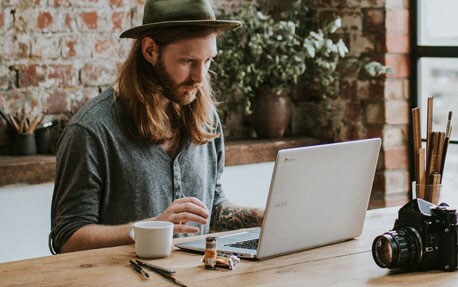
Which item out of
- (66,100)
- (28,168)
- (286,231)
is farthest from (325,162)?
(66,100)

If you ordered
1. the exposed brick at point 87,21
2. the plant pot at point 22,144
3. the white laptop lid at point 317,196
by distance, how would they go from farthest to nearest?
the exposed brick at point 87,21 → the plant pot at point 22,144 → the white laptop lid at point 317,196

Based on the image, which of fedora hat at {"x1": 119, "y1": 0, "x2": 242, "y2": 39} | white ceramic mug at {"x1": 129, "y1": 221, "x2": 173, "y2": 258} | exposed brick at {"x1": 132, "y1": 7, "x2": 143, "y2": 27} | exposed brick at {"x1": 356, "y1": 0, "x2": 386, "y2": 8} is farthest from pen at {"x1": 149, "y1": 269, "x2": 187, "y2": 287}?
exposed brick at {"x1": 356, "y1": 0, "x2": 386, "y2": 8}

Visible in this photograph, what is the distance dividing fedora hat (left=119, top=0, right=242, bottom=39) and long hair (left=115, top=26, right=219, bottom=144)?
0.03m

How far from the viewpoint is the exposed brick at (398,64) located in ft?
12.1

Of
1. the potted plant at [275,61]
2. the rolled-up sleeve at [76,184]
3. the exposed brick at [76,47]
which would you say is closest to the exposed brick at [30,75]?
the exposed brick at [76,47]

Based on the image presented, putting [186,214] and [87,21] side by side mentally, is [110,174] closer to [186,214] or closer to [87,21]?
[186,214]

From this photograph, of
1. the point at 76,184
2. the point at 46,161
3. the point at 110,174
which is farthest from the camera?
the point at 46,161

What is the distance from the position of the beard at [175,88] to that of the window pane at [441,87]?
1418 millimetres

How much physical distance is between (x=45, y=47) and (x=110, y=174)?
111 cm

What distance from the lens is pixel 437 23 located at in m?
3.61

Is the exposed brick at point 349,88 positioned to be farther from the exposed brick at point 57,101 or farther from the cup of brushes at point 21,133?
the cup of brushes at point 21,133

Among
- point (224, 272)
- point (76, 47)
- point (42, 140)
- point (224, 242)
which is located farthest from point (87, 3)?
point (224, 272)

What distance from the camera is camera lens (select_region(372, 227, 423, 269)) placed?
1902mm

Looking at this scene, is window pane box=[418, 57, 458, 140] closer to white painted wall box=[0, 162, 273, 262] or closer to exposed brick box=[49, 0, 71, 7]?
exposed brick box=[49, 0, 71, 7]
